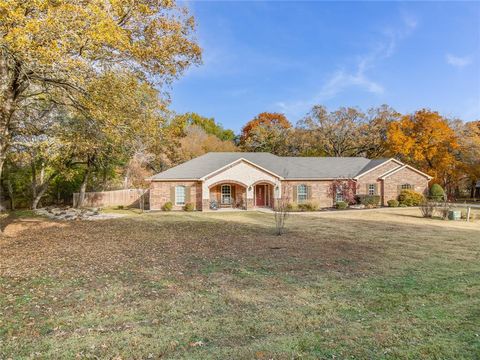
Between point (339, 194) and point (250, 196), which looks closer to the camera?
point (250, 196)

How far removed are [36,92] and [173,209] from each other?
14694 millimetres

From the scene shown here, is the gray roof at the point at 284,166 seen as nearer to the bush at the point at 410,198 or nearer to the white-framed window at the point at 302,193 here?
the white-framed window at the point at 302,193

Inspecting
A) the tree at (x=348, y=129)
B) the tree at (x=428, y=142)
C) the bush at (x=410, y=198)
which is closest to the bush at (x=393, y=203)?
the bush at (x=410, y=198)

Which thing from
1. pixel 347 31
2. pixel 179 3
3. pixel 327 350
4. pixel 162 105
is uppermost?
pixel 347 31

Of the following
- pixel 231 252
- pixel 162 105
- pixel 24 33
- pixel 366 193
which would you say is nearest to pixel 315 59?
pixel 366 193

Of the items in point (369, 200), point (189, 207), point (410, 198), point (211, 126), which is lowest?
point (189, 207)

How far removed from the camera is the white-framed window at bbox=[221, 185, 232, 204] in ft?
87.9

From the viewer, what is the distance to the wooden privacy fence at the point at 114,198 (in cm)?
2802

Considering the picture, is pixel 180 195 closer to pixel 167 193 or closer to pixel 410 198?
pixel 167 193

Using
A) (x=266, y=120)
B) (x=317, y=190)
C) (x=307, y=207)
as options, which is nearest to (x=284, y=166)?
(x=317, y=190)

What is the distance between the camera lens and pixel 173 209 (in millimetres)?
24922

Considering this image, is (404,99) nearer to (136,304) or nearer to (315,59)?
(315,59)

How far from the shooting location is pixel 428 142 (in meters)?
34.6

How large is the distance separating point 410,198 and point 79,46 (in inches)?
1111
